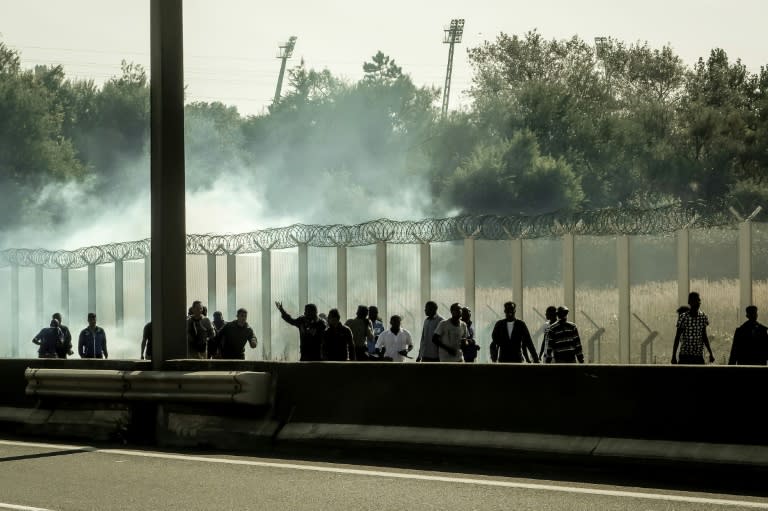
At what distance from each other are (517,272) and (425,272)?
6.79 ft

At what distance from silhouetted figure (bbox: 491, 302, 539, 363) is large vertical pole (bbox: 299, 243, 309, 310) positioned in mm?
10802

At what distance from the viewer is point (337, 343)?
16.7m

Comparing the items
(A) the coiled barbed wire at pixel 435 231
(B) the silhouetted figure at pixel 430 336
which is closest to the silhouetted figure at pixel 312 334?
(B) the silhouetted figure at pixel 430 336

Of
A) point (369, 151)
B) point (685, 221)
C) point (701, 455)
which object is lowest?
point (701, 455)

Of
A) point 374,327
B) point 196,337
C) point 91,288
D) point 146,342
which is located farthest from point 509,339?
point 91,288

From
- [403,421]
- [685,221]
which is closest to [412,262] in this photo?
[685,221]

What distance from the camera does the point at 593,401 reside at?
11750mm

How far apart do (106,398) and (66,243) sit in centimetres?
6672

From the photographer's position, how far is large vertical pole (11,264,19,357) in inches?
1437

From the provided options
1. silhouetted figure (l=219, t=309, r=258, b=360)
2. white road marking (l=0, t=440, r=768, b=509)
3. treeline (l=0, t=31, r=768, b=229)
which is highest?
treeline (l=0, t=31, r=768, b=229)

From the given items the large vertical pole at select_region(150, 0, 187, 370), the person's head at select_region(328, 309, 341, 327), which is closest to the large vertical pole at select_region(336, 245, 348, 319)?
the person's head at select_region(328, 309, 341, 327)

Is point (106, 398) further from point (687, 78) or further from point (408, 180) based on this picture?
point (687, 78)

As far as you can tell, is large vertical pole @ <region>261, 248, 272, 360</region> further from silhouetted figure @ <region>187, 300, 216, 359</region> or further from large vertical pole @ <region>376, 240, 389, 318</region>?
silhouetted figure @ <region>187, 300, 216, 359</region>

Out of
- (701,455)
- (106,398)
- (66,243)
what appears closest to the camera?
(701,455)
